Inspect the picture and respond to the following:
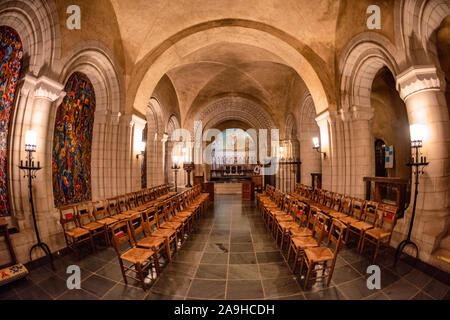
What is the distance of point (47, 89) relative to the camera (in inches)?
133

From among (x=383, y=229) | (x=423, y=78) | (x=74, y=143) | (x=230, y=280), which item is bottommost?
(x=230, y=280)

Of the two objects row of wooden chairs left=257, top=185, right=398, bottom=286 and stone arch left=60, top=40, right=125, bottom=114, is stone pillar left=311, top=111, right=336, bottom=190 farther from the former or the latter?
stone arch left=60, top=40, right=125, bottom=114

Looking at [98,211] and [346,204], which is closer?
[98,211]

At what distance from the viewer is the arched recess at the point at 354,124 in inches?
197

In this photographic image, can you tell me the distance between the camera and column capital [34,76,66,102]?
10.8ft

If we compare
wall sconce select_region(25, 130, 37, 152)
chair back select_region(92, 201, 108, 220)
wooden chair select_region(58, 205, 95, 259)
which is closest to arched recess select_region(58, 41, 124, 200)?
chair back select_region(92, 201, 108, 220)

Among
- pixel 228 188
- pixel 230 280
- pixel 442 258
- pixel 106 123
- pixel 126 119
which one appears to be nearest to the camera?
pixel 230 280

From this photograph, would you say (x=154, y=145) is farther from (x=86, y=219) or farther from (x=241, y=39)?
(x=241, y=39)

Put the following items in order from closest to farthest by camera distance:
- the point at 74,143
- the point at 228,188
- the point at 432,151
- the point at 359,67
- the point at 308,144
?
the point at 432,151 < the point at 74,143 < the point at 359,67 < the point at 308,144 < the point at 228,188

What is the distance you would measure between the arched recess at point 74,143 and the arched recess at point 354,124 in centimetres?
774

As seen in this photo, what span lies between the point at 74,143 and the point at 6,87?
5.74 feet

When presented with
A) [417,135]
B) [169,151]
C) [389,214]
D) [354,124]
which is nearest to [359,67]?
[354,124]

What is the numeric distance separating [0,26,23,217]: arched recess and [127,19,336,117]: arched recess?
2573mm
